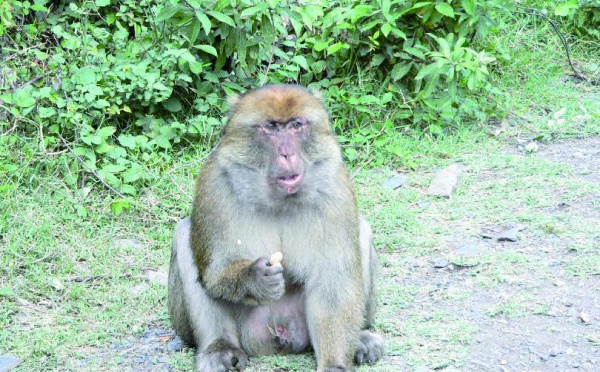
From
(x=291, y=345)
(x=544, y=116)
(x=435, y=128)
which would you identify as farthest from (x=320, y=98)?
(x=544, y=116)

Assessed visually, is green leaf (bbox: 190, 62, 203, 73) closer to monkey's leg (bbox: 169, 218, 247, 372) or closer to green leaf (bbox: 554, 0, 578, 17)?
monkey's leg (bbox: 169, 218, 247, 372)

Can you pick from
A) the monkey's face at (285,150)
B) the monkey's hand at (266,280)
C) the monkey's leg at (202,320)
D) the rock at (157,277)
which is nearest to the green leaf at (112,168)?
the rock at (157,277)

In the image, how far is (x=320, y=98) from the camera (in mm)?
3902

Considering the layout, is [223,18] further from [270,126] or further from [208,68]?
[270,126]

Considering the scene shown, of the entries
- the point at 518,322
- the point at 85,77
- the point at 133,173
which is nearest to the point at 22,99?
the point at 85,77

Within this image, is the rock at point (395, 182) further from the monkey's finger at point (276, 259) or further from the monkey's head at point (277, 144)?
the monkey's finger at point (276, 259)

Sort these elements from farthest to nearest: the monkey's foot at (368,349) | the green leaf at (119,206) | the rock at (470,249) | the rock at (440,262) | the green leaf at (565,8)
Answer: the green leaf at (565,8), the green leaf at (119,206), the rock at (470,249), the rock at (440,262), the monkey's foot at (368,349)

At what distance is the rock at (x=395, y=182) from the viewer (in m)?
5.76

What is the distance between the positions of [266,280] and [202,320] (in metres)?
0.46

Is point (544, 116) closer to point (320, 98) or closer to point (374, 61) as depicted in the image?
point (374, 61)

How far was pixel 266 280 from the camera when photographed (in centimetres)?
353

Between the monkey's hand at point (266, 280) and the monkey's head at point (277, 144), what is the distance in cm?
27

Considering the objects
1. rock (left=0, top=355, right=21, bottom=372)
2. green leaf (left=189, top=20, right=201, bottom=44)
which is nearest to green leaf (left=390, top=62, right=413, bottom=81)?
green leaf (left=189, top=20, right=201, bottom=44)

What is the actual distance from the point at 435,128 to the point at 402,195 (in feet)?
2.54
